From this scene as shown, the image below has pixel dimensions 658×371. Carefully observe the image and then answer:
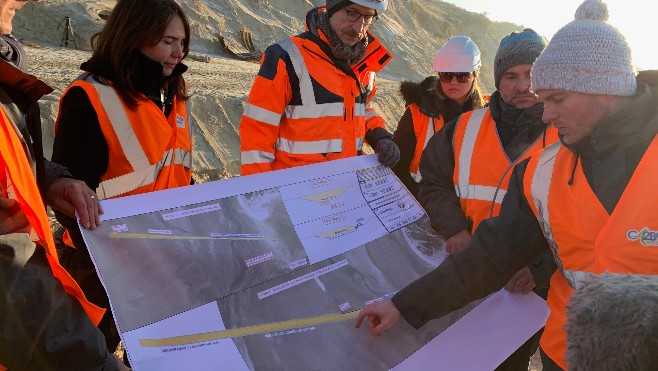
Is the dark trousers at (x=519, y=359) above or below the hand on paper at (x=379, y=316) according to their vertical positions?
below

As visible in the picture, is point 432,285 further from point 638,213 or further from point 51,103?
point 51,103

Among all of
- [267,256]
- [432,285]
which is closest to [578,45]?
[432,285]

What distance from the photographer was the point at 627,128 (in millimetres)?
1815

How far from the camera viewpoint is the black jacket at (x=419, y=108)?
13.9ft

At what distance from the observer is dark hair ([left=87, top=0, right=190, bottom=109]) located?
2.61m

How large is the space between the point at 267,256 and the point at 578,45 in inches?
50.6

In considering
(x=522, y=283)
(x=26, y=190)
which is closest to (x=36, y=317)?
(x=26, y=190)

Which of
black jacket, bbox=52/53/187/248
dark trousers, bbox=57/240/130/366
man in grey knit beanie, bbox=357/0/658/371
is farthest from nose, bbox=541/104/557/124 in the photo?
dark trousers, bbox=57/240/130/366

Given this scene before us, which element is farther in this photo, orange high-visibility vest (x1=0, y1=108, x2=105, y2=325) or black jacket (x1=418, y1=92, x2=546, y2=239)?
black jacket (x1=418, y1=92, x2=546, y2=239)

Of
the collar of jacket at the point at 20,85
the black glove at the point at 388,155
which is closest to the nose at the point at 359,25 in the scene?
the black glove at the point at 388,155

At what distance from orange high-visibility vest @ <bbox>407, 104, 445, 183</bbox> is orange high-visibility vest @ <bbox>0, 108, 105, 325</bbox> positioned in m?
2.87

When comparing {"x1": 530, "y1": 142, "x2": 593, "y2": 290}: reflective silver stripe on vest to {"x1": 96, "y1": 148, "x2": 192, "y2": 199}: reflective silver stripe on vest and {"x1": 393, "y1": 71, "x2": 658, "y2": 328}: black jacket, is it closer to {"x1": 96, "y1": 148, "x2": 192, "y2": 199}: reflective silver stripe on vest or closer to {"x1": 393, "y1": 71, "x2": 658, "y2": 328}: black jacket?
{"x1": 393, "y1": 71, "x2": 658, "y2": 328}: black jacket

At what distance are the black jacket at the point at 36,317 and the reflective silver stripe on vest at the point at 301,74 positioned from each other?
186cm

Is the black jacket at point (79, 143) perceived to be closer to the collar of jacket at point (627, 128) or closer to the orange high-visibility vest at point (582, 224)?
the orange high-visibility vest at point (582, 224)
